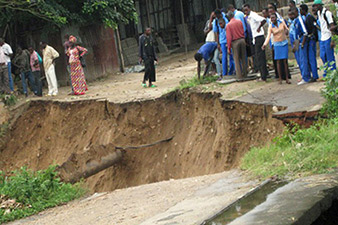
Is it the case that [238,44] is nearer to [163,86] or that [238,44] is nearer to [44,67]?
[163,86]

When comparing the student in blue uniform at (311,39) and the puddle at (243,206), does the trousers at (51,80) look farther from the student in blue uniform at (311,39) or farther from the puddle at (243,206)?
the puddle at (243,206)

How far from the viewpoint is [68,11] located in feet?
62.6

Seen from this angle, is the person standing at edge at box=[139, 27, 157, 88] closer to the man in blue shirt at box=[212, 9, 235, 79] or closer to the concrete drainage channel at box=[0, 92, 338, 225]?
the concrete drainage channel at box=[0, 92, 338, 225]

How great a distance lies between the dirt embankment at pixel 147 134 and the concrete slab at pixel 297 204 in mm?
3831

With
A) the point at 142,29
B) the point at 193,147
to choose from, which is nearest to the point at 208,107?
the point at 193,147

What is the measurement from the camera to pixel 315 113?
9000mm

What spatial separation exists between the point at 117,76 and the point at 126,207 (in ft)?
44.0

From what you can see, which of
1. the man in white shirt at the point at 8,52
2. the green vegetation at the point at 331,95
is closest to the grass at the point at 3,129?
the man in white shirt at the point at 8,52

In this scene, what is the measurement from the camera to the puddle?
5809 millimetres

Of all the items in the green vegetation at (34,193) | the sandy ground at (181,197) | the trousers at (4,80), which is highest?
the trousers at (4,80)

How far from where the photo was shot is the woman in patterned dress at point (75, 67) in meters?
17.0

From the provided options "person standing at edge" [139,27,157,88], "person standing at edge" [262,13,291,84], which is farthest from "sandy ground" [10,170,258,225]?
"person standing at edge" [139,27,157,88]

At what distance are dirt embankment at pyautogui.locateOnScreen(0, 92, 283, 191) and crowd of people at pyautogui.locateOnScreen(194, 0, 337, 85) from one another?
4.35 feet

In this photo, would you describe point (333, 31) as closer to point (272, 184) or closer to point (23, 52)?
point (272, 184)
